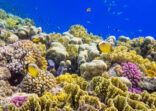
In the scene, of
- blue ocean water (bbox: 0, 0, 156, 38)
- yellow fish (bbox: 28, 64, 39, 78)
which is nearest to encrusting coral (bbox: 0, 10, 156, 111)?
yellow fish (bbox: 28, 64, 39, 78)

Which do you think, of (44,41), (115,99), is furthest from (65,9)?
(115,99)

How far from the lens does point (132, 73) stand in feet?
21.0

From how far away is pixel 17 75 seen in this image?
6.37 meters

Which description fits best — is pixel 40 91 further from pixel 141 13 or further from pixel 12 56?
pixel 141 13

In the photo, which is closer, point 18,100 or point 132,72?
point 18,100

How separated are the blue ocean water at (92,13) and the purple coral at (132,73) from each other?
120ft

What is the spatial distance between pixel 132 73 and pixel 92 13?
54.3 metres

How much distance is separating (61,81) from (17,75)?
0.90 m

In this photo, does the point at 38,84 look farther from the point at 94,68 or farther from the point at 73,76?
the point at 94,68

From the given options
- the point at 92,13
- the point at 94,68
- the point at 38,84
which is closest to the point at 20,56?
the point at 38,84

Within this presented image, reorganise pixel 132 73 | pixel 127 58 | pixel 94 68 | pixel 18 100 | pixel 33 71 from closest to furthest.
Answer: pixel 18 100, pixel 33 71, pixel 132 73, pixel 94 68, pixel 127 58

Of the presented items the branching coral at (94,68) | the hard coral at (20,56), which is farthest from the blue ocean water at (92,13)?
the branching coral at (94,68)

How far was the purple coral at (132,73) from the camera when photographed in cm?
615

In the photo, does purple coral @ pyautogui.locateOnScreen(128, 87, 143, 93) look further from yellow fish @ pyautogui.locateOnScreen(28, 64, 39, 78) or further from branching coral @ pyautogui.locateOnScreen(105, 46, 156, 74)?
yellow fish @ pyautogui.locateOnScreen(28, 64, 39, 78)
